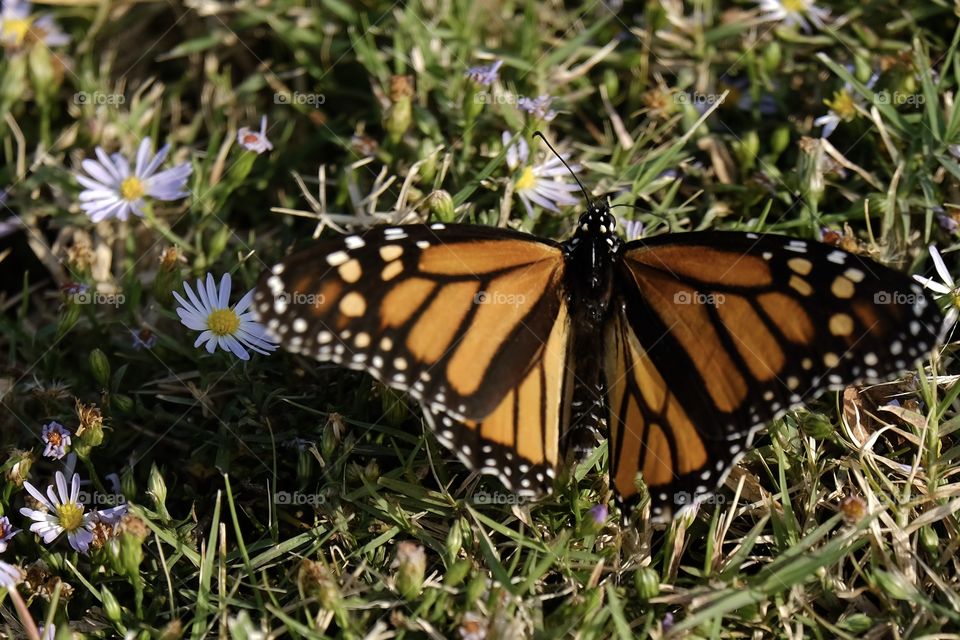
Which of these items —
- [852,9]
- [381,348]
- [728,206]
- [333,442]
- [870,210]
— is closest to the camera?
[381,348]

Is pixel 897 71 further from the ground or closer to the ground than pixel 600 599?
further from the ground

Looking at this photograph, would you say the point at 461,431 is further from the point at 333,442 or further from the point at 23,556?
the point at 23,556

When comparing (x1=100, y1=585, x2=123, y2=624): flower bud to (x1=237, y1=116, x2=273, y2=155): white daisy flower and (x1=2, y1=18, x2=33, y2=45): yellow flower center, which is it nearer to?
(x1=237, y1=116, x2=273, y2=155): white daisy flower

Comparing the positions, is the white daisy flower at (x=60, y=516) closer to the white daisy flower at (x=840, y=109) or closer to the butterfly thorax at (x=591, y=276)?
the butterfly thorax at (x=591, y=276)

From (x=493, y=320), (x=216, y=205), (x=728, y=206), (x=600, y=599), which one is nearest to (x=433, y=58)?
(x=216, y=205)

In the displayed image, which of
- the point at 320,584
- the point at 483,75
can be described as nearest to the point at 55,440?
the point at 320,584

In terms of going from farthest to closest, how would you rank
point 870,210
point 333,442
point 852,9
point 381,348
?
1. point 852,9
2. point 870,210
3. point 333,442
4. point 381,348
